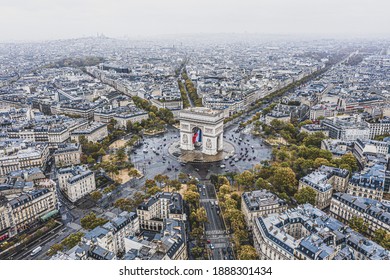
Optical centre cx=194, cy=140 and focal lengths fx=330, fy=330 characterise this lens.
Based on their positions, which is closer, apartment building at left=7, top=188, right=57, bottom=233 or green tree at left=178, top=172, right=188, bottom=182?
apartment building at left=7, top=188, right=57, bottom=233

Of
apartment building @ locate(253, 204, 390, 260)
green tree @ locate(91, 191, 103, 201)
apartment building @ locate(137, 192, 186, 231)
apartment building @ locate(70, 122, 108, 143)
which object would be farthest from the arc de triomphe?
apartment building @ locate(253, 204, 390, 260)

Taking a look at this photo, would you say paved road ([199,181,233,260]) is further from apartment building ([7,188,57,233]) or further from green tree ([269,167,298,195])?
apartment building ([7,188,57,233])

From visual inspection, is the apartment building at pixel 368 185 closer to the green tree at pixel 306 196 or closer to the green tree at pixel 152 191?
the green tree at pixel 306 196

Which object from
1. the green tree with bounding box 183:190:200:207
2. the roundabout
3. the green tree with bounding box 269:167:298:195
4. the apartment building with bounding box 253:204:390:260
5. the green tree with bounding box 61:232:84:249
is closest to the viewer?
the apartment building with bounding box 253:204:390:260

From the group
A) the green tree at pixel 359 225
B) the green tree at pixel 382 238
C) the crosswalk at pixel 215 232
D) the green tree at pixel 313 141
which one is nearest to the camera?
the green tree at pixel 382 238

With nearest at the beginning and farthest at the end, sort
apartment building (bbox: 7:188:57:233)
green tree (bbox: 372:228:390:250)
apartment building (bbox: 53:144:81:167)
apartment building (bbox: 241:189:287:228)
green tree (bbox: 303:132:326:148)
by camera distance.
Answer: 1. green tree (bbox: 372:228:390:250)
2. apartment building (bbox: 241:189:287:228)
3. apartment building (bbox: 7:188:57:233)
4. apartment building (bbox: 53:144:81:167)
5. green tree (bbox: 303:132:326:148)

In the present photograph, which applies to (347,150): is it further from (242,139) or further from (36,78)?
(36,78)

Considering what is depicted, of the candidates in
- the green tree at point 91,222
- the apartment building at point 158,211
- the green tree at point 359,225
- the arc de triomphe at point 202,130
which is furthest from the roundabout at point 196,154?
the green tree at point 359,225

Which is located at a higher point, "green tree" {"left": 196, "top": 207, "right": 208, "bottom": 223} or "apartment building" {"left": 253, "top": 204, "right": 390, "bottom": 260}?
"apartment building" {"left": 253, "top": 204, "right": 390, "bottom": 260}
